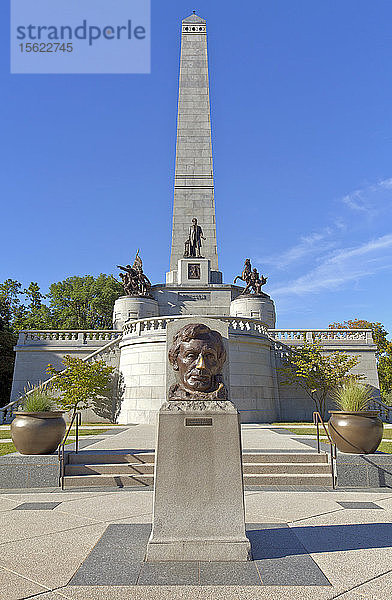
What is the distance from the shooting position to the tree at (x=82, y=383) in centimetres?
2586

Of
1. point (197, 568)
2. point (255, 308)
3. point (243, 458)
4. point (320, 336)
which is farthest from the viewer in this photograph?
point (255, 308)

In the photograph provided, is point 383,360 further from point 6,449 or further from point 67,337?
point 6,449

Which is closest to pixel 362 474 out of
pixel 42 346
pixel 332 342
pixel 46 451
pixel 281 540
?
pixel 281 540

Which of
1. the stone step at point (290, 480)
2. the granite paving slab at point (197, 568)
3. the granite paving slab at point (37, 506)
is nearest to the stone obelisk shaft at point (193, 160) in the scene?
the stone step at point (290, 480)

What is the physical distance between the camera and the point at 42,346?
3419 cm

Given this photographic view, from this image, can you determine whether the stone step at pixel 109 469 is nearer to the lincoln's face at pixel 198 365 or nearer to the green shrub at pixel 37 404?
the green shrub at pixel 37 404

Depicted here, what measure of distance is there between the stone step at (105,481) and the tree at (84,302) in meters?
50.2

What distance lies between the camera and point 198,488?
5.25 meters

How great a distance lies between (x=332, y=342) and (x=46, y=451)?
93.6 ft

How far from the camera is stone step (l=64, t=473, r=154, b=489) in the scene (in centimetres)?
959

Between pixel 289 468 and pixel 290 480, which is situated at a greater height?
pixel 289 468

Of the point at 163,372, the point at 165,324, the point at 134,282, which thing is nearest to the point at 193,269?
the point at 134,282

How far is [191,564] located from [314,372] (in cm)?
2483

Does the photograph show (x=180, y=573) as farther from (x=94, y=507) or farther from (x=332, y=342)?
(x=332, y=342)
